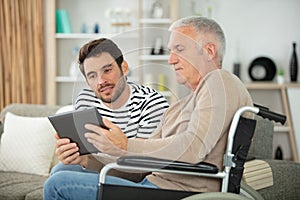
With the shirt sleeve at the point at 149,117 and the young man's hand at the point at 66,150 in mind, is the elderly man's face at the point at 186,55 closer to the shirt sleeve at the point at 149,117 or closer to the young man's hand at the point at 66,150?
the shirt sleeve at the point at 149,117

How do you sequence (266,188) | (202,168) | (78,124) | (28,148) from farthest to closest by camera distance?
1. (28,148)
2. (266,188)
3. (78,124)
4. (202,168)

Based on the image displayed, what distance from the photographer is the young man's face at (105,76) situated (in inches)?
97.6

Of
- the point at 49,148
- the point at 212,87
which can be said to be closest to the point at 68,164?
the point at 212,87

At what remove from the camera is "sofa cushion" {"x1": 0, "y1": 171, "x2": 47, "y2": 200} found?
11.8 feet

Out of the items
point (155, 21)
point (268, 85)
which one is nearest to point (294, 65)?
point (268, 85)

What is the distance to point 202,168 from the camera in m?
2.33

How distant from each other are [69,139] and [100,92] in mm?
215

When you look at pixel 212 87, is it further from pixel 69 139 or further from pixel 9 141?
pixel 9 141

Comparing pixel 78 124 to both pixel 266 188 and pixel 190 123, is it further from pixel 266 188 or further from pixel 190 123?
pixel 266 188

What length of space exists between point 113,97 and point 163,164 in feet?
1.13

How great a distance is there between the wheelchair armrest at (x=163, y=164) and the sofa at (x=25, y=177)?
1345mm

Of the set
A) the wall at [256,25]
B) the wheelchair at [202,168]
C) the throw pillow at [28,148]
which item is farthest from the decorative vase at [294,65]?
the wheelchair at [202,168]

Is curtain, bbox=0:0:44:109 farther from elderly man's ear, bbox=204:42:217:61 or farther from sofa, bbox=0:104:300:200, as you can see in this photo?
elderly man's ear, bbox=204:42:217:61

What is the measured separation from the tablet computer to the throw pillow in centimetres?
157
